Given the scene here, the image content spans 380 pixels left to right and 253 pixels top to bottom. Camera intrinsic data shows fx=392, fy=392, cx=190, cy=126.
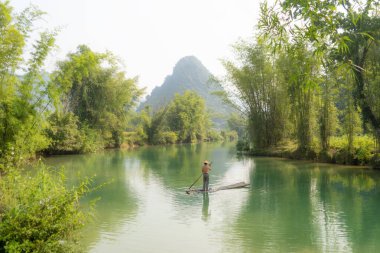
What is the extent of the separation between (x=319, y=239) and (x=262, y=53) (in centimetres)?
2804

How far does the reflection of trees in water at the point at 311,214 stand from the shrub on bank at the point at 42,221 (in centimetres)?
408

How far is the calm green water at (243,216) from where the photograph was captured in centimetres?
902

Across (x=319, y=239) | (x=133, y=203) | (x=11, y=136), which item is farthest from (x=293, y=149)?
(x=11, y=136)

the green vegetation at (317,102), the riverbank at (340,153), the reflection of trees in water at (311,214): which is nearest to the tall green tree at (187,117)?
the green vegetation at (317,102)

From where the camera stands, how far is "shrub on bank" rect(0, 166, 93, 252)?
5.96 m

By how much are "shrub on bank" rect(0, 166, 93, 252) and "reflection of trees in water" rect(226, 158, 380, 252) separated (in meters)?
4.08

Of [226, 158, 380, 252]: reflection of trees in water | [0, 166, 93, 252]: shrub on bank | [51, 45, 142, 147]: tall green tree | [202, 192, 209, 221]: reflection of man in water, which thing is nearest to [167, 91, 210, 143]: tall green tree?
[51, 45, 142, 147]: tall green tree

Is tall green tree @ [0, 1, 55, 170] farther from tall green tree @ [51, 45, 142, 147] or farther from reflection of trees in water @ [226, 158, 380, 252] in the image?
tall green tree @ [51, 45, 142, 147]

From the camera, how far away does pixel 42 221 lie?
240 inches

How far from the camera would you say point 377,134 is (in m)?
22.6

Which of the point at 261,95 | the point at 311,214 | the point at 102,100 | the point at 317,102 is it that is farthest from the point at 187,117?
the point at 311,214

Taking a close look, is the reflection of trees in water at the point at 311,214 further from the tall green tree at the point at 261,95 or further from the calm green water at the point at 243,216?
the tall green tree at the point at 261,95

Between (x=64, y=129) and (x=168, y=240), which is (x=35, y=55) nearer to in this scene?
(x=168, y=240)

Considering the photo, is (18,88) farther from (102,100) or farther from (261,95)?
(102,100)
